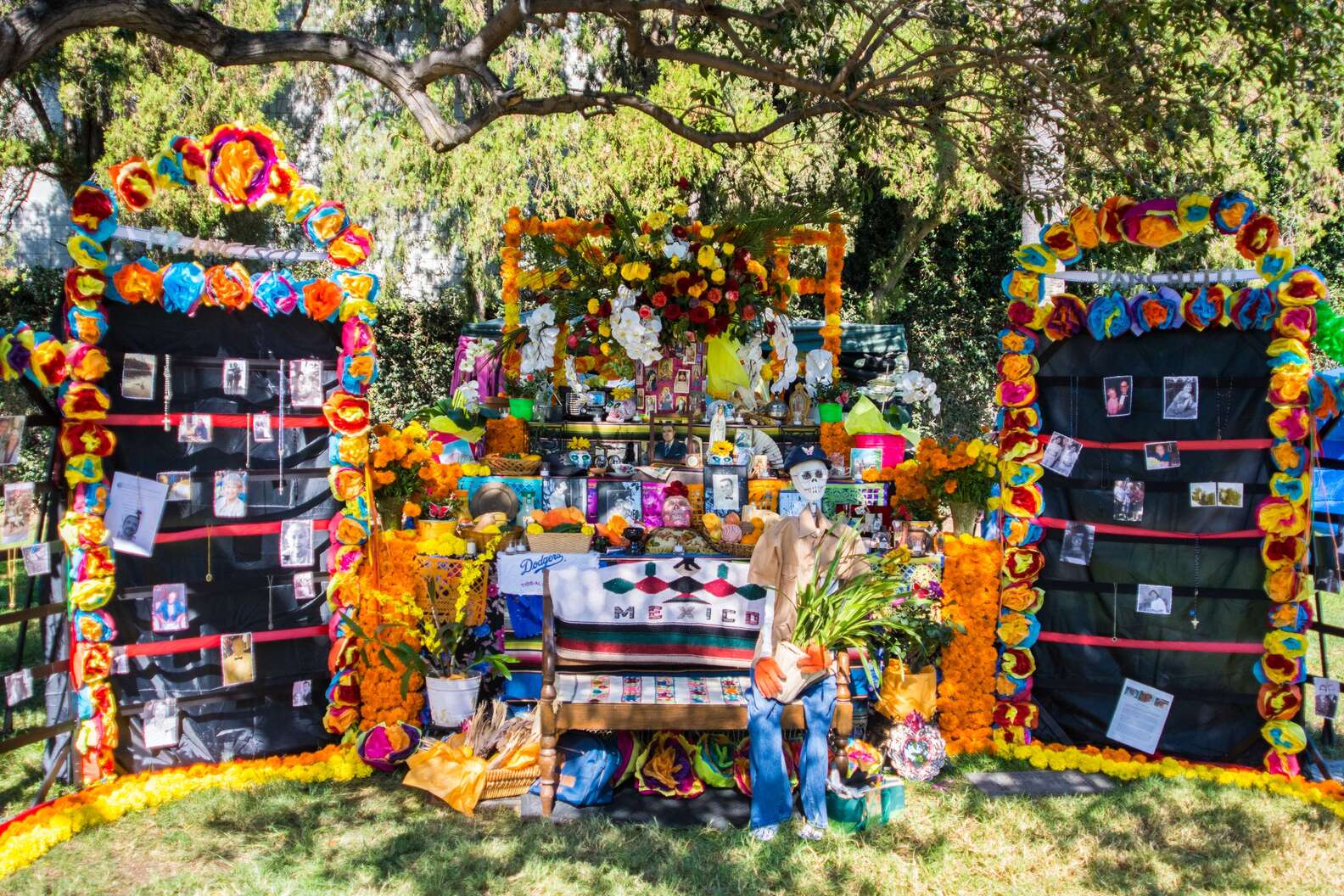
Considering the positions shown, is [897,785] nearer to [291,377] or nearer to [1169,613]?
[1169,613]

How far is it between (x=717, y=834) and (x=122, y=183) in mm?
4585

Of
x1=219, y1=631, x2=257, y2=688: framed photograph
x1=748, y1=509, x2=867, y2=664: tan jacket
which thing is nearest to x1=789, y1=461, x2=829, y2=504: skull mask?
x1=748, y1=509, x2=867, y2=664: tan jacket

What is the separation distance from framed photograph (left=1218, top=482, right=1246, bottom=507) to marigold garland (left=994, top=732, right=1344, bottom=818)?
1532 mm

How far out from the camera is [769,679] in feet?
16.3

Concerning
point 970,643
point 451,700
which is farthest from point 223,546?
point 970,643

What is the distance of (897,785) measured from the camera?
207 inches

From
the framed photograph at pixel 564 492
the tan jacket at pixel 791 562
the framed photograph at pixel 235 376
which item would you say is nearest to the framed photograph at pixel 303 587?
the framed photograph at pixel 235 376

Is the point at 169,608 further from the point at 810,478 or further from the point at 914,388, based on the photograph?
the point at 914,388

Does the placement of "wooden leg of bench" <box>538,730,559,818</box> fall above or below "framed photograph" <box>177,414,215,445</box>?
below

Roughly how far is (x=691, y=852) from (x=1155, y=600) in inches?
125

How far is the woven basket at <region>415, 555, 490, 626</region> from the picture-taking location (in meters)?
6.12

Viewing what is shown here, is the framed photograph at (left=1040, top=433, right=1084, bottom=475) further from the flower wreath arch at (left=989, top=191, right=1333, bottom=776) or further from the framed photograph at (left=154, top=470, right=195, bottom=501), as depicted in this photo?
the framed photograph at (left=154, top=470, right=195, bottom=501)

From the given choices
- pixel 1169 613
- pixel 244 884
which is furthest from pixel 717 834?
pixel 1169 613

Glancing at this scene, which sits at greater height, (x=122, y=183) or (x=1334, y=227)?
(x=1334, y=227)
